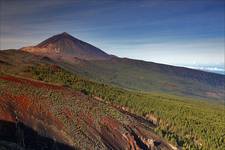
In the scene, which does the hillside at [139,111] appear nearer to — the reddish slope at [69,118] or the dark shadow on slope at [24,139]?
the reddish slope at [69,118]

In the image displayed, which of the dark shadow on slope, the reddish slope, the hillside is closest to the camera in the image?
the dark shadow on slope

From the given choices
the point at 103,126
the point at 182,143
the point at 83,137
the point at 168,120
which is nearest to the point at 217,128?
the point at 168,120

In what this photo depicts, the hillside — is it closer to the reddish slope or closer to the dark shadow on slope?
the reddish slope

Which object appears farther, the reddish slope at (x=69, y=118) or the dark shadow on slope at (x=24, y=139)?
the reddish slope at (x=69, y=118)

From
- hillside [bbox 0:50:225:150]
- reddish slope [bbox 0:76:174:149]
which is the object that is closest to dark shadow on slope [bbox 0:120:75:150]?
reddish slope [bbox 0:76:174:149]

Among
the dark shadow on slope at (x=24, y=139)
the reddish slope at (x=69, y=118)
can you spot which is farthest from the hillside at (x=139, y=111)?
the dark shadow on slope at (x=24, y=139)

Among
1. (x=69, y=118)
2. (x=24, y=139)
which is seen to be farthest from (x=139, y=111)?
(x=24, y=139)

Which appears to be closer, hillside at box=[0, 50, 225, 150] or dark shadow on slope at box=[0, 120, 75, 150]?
dark shadow on slope at box=[0, 120, 75, 150]

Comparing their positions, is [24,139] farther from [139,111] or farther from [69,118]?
[139,111]
